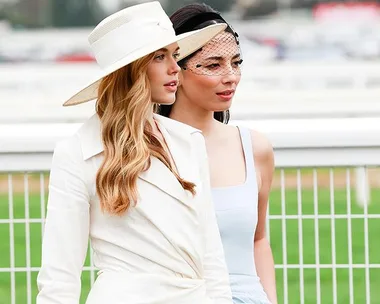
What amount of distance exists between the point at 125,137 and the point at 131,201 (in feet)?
0.50

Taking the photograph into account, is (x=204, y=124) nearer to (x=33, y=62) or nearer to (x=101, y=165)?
(x=101, y=165)

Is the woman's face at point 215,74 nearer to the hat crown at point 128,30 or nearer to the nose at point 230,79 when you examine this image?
the nose at point 230,79

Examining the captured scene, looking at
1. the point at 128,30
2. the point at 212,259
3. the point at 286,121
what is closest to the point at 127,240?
the point at 212,259

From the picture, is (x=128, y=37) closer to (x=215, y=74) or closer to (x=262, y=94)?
(x=215, y=74)

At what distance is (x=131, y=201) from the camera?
2.91 m

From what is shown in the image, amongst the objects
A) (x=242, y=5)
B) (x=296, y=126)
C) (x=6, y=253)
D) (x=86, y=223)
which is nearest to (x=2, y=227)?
(x=6, y=253)

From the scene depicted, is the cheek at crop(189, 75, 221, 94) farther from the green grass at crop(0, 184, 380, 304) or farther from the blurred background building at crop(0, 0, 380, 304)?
the green grass at crop(0, 184, 380, 304)

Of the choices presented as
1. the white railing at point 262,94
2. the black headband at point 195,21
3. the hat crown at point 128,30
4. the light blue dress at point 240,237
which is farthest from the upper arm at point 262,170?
the white railing at point 262,94

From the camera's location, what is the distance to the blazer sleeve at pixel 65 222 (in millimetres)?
2930

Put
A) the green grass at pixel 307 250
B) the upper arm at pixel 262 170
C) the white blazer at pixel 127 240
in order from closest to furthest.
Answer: the white blazer at pixel 127 240 < the upper arm at pixel 262 170 < the green grass at pixel 307 250

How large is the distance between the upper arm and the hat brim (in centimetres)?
40

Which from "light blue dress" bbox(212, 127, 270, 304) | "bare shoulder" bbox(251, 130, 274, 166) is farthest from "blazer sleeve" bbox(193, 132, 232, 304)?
"bare shoulder" bbox(251, 130, 274, 166)

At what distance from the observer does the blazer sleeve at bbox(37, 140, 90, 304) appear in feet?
9.61

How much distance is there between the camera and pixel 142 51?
2.94 metres
